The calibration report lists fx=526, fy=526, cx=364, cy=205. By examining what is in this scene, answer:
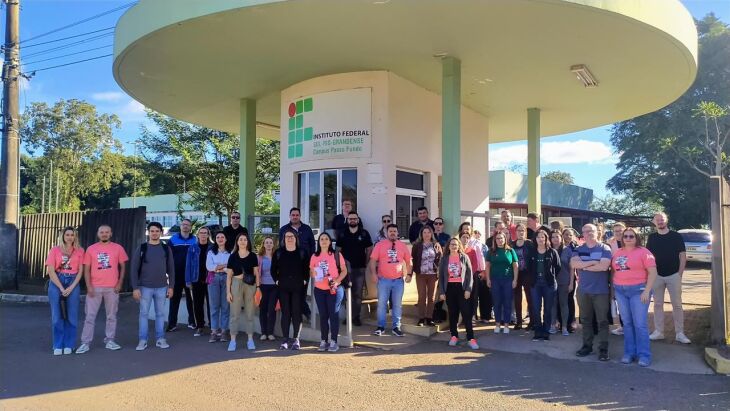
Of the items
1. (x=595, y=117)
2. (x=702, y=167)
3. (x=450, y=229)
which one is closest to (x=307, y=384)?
(x=450, y=229)

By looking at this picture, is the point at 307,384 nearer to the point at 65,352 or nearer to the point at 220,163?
the point at 65,352

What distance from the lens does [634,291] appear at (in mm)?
6688

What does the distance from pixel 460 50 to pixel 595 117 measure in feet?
22.9

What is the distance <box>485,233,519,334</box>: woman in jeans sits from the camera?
8180 millimetres

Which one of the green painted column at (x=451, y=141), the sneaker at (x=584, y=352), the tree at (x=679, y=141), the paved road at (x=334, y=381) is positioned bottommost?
the paved road at (x=334, y=381)

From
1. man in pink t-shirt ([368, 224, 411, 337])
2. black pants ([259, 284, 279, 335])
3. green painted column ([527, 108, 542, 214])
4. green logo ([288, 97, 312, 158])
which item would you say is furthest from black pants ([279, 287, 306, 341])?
green painted column ([527, 108, 542, 214])

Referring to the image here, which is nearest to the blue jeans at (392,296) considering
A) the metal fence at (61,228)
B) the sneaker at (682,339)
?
the sneaker at (682,339)

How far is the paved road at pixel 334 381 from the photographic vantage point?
5.34m

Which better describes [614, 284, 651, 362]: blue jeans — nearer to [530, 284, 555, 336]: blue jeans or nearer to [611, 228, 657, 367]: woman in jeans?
[611, 228, 657, 367]: woman in jeans

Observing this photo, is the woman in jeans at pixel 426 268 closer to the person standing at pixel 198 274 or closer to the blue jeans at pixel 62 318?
the person standing at pixel 198 274

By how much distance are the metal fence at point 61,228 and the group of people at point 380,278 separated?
5.30 metres

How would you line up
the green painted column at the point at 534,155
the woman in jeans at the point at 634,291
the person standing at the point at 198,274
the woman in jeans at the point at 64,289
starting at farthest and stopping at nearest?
Result: the green painted column at the point at 534,155 → the person standing at the point at 198,274 → the woman in jeans at the point at 64,289 → the woman in jeans at the point at 634,291

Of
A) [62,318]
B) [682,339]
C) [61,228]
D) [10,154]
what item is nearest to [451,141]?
[682,339]

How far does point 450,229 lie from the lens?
9.64m
